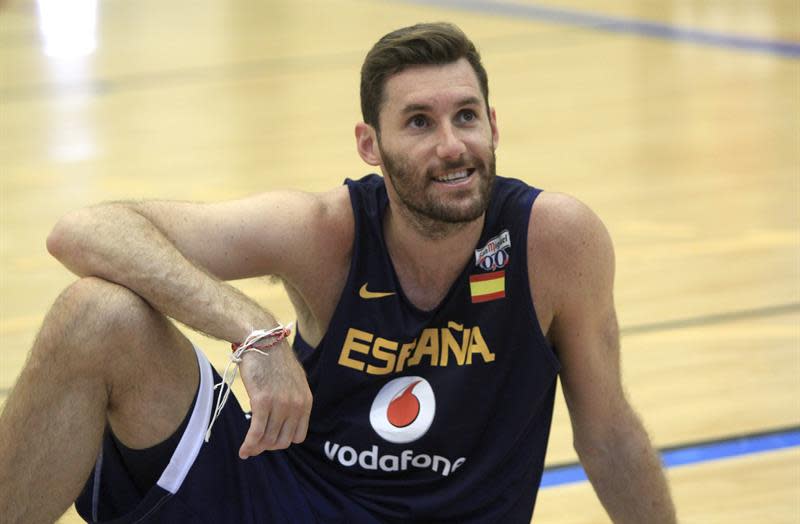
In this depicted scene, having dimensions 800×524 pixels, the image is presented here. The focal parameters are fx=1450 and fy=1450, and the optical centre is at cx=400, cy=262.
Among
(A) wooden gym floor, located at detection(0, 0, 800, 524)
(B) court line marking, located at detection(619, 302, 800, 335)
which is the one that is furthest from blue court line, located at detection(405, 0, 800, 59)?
(B) court line marking, located at detection(619, 302, 800, 335)

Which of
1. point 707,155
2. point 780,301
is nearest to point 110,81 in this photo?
point 707,155

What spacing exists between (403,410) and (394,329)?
0.13m

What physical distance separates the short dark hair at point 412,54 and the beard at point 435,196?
0.13 m

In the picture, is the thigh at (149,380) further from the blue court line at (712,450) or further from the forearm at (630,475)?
the blue court line at (712,450)

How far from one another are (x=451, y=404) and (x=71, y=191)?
3.50 meters

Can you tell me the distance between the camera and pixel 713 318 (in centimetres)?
414

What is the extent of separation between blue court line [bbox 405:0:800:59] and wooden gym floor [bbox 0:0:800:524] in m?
0.03

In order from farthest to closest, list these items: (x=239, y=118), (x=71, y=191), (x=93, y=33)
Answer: (x=93, y=33) → (x=239, y=118) → (x=71, y=191)

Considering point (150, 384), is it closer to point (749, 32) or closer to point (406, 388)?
point (406, 388)

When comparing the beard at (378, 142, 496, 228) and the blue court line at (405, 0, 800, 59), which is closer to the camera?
the beard at (378, 142, 496, 228)

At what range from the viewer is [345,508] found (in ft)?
7.96

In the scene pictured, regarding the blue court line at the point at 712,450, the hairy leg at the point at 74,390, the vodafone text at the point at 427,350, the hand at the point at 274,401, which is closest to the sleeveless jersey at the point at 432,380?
the vodafone text at the point at 427,350

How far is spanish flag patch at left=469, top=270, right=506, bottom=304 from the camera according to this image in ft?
7.86

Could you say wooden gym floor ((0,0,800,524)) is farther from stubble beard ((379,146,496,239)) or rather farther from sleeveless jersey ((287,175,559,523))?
stubble beard ((379,146,496,239))
